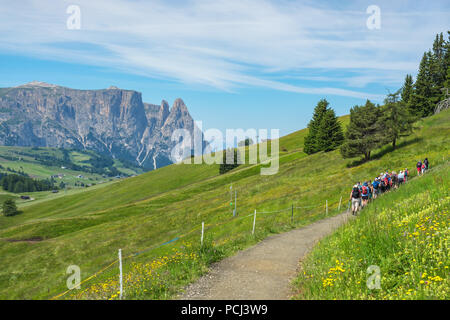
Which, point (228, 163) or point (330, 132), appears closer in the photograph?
point (330, 132)

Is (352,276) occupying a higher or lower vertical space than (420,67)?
lower

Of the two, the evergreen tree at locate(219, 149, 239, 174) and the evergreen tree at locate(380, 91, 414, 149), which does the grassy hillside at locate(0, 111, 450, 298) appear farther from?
the evergreen tree at locate(219, 149, 239, 174)

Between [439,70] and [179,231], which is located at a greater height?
[439,70]

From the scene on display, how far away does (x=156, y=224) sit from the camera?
51.0 m

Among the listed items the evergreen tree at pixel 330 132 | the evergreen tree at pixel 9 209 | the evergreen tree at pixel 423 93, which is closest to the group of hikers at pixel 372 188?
the evergreen tree at pixel 330 132

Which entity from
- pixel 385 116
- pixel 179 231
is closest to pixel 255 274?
pixel 179 231

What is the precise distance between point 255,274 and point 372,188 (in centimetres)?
1904

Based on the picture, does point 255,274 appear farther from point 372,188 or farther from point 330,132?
point 330,132

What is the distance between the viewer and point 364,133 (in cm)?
5300

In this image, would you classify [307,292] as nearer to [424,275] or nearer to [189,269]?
[424,275]

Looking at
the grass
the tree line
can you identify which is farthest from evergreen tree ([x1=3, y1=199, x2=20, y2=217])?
the grass

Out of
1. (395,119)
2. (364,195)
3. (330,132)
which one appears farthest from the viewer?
(330,132)

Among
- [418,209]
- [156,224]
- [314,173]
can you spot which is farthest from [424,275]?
[314,173]

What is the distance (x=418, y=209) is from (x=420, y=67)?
8935cm
